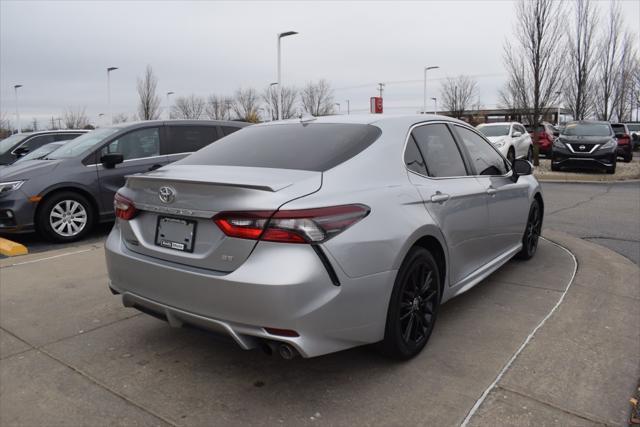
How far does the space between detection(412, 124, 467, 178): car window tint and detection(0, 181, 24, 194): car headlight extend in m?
5.64

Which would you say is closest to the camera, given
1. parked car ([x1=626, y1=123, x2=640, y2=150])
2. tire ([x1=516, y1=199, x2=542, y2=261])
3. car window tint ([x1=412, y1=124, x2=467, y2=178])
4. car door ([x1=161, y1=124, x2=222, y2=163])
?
car window tint ([x1=412, y1=124, x2=467, y2=178])

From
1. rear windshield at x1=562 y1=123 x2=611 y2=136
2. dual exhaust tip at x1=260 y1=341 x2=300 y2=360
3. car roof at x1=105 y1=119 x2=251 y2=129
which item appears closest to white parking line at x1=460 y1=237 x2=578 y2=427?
dual exhaust tip at x1=260 y1=341 x2=300 y2=360

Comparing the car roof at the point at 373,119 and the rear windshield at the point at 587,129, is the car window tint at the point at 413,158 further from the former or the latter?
the rear windshield at the point at 587,129

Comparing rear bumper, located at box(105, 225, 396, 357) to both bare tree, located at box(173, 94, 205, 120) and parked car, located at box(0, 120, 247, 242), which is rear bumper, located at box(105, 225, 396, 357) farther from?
bare tree, located at box(173, 94, 205, 120)

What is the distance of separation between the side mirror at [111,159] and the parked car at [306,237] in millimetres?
3981

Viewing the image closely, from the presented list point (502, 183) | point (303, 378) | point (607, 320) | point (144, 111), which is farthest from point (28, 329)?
point (144, 111)

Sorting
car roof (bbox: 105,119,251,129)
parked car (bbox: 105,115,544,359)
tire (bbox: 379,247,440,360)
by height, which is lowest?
tire (bbox: 379,247,440,360)

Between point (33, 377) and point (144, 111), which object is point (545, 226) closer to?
point (33, 377)

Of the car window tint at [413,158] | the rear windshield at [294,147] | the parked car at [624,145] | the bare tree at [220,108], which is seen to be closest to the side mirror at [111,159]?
the rear windshield at [294,147]

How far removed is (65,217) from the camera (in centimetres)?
715

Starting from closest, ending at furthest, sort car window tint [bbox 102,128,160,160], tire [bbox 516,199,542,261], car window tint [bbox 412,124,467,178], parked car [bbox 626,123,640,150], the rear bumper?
the rear bumper
car window tint [bbox 412,124,467,178]
tire [bbox 516,199,542,261]
car window tint [bbox 102,128,160,160]
parked car [bbox 626,123,640,150]

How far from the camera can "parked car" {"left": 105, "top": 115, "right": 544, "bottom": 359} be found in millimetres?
2562

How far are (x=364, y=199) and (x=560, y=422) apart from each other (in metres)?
1.52

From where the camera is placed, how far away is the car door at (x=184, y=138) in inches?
317
